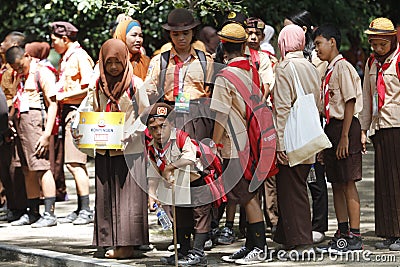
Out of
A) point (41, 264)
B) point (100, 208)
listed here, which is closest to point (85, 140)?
point (100, 208)

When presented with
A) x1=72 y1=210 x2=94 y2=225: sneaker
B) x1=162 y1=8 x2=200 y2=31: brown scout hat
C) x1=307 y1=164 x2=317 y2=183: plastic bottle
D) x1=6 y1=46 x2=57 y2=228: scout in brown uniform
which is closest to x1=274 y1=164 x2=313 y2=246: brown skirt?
x1=307 y1=164 x2=317 y2=183: plastic bottle

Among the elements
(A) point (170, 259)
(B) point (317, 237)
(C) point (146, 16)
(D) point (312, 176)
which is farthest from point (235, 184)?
(C) point (146, 16)

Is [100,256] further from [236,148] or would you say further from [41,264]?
[236,148]

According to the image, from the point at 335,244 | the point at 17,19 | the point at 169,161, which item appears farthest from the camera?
the point at 17,19

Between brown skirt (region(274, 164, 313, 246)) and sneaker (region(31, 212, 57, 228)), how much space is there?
149 inches

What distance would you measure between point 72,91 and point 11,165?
1.61 meters

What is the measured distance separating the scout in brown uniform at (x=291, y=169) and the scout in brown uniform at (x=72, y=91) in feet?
11.3

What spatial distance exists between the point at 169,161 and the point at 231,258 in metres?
1.18

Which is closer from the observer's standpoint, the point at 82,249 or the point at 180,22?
the point at 180,22

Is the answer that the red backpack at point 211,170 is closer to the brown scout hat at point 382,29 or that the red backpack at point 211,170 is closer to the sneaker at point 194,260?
the sneaker at point 194,260

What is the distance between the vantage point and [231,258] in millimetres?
9242

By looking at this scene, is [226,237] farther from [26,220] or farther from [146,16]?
[146,16]

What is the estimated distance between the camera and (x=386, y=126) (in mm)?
9586

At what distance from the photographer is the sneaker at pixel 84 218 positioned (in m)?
12.0
